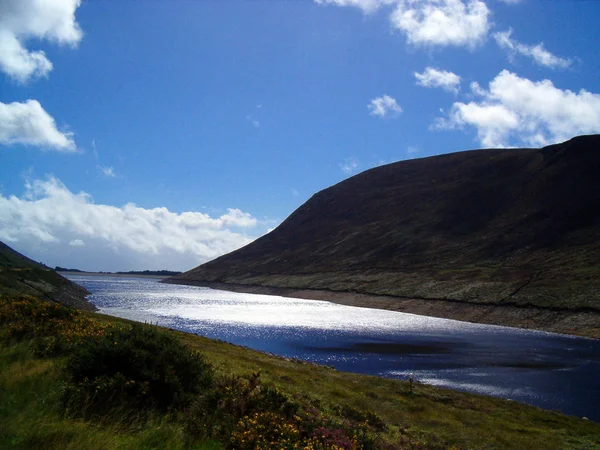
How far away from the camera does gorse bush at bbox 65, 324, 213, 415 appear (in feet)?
36.5

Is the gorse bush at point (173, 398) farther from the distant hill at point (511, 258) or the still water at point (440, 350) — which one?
the distant hill at point (511, 258)

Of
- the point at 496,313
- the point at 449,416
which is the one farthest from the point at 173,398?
the point at 496,313

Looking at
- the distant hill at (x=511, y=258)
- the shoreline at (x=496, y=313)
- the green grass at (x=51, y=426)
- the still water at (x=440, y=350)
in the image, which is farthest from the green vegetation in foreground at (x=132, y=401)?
the distant hill at (x=511, y=258)

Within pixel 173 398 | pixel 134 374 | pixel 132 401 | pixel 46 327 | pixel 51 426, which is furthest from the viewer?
pixel 46 327

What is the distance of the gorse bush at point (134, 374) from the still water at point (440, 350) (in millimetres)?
31477

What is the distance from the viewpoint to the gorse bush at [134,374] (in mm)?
11125

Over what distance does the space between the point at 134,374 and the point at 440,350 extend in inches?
2142

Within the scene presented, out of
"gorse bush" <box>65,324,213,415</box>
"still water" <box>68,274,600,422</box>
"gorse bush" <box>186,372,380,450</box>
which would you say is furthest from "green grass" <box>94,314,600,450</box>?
"gorse bush" <box>65,324,213,415</box>

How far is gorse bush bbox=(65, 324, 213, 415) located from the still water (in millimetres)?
31477

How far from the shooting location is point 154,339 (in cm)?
1377

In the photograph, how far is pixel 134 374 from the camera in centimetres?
1225

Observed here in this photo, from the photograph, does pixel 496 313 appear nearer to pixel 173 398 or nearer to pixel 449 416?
pixel 449 416

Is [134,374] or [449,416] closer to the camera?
[134,374]

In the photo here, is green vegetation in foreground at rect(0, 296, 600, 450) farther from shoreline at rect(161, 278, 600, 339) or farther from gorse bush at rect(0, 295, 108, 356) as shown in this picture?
shoreline at rect(161, 278, 600, 339)
